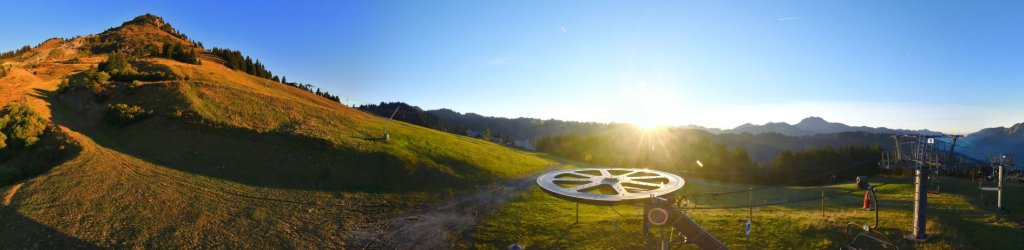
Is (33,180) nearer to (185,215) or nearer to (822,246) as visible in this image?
(185,215)

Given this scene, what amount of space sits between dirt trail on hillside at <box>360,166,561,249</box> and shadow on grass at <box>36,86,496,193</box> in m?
4.31

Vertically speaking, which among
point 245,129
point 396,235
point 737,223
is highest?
point 245,129

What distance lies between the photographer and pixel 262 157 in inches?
1171

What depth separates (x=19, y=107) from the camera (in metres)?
32.8

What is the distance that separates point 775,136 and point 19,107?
235551 millimetres

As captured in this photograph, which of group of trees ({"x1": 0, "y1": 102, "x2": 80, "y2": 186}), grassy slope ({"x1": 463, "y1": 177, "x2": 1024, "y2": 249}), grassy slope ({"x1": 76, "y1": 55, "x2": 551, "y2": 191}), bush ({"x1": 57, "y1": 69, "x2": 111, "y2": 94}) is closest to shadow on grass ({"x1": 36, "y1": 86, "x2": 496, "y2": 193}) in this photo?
grassy slope ({"x1": 76, "y1": 55, "x2": 551, "y2": 191})

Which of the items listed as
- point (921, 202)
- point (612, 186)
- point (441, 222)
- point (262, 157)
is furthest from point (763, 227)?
point (262, 157)

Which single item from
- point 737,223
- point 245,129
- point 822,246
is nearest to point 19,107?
point 245,129

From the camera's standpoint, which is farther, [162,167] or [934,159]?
[162,167]

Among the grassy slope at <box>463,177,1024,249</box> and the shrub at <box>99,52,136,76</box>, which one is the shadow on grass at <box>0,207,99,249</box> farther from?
the shrub at <box>99,52,136,76</box>

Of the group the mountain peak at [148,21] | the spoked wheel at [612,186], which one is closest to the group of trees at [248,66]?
the mountain peak at [148,21]

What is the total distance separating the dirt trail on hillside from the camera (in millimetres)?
17766

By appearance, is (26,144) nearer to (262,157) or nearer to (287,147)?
(262,157)

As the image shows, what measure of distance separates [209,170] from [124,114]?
1605 centimetres
